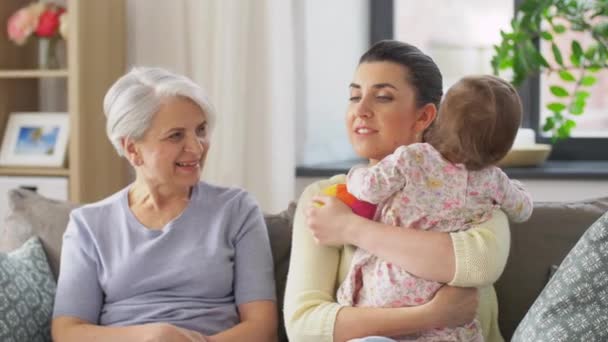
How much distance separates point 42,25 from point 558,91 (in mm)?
1948

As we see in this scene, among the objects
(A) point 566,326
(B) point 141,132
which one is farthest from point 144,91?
(A) point 566,326

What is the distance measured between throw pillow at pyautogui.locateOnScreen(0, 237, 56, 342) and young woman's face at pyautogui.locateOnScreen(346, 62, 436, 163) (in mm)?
794

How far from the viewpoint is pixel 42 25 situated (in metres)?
3.92

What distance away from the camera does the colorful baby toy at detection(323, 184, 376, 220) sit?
2.01 m

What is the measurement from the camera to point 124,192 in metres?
2.37

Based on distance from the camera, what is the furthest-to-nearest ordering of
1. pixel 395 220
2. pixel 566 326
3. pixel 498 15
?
pixel 498 15
pixel 395 220
pixel 566 326

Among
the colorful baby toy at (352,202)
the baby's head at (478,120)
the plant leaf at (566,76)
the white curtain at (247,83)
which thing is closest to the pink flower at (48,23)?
the white curtain at (247,83)

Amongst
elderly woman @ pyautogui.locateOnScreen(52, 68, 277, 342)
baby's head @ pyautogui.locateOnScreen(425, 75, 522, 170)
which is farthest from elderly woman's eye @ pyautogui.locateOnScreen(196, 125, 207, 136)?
baby's head @ pyautogui.locateOnScreen(425, 75, 522, 170)

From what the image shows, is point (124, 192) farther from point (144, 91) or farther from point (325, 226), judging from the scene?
point (325, 226)

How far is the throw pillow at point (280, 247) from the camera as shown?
7.61 ft

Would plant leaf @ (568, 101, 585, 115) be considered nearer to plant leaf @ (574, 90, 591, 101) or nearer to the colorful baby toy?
plant leaf @ (574, 90, 591, 101)

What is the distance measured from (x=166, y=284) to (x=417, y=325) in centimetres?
61

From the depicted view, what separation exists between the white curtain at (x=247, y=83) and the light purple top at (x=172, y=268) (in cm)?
153

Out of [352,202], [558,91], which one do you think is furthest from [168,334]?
[558,91]
